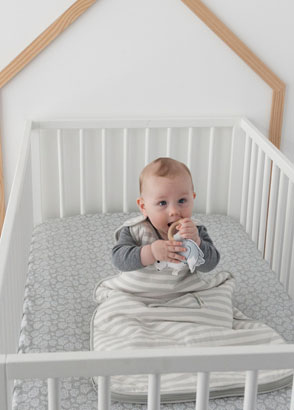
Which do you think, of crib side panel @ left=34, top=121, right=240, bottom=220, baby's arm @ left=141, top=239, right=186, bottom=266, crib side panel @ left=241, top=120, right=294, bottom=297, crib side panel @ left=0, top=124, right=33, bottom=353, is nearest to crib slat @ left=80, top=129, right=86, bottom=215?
crib side panel @ left=34, top=121, right=240, bottom=220

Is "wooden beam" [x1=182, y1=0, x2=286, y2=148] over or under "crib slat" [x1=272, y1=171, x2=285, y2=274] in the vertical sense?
over

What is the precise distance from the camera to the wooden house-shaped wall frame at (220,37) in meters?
2.44

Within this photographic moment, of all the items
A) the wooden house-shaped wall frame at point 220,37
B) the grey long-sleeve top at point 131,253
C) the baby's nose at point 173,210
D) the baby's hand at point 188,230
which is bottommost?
the grey long-sleeve top at point 131,253

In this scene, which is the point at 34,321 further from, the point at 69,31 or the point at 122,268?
the point at 69,31

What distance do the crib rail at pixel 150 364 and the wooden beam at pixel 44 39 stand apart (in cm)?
154

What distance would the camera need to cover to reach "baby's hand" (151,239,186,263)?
5.44 ft

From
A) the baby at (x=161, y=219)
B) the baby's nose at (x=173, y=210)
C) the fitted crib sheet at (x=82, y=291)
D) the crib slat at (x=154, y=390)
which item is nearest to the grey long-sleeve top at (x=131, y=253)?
the baby at (x=161, y=219)

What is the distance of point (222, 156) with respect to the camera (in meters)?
2.67

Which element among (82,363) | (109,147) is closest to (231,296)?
(82,363)

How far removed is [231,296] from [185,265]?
0.19 metres

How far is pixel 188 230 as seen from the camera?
167 cm

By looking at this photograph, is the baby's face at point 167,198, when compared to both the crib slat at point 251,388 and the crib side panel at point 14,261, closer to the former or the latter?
the crib side panel at point 14,261

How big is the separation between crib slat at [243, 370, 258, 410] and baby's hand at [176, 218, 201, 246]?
0.53 m

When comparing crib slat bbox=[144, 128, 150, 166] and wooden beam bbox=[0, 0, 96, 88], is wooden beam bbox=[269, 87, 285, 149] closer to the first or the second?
crib slat bbox=[144, 128, 150, 166]
